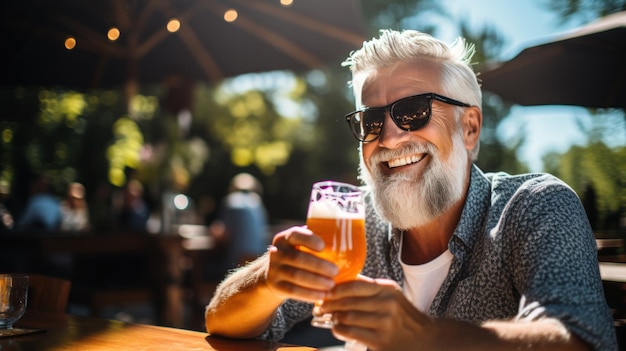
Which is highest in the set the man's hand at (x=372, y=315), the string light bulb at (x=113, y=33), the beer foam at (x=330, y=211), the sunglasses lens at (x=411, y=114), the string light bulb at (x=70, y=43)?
the string light bulb at (x=113, y=33)

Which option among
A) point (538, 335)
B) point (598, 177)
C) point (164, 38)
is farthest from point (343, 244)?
point (164, 38)

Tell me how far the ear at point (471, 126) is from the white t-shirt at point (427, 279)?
447mm

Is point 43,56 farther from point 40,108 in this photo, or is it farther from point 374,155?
point 40,108

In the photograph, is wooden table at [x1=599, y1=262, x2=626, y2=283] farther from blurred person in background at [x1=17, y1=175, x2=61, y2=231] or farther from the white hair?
blurred person in background at [x1=17, y1=175, x2=61, y2=231]

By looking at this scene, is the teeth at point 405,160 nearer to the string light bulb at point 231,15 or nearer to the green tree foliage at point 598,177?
the green tree foliage at point 598,177

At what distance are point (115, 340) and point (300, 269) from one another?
72cm

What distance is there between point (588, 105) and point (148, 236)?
407cm

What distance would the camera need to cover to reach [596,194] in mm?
3471

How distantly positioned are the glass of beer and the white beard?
2.08 feet

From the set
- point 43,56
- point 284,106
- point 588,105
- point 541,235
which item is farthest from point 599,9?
point 284,106

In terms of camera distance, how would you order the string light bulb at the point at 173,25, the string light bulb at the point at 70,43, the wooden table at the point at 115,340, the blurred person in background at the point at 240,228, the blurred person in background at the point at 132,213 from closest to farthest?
1. the wooden table at the point at 115,340
2. the string light bulb at the point at 173,25
3. the string light bulb at the point at 70,43
4. the blurred person in background at the point at 240,228
5. the blurred person in background at the point at 132,213

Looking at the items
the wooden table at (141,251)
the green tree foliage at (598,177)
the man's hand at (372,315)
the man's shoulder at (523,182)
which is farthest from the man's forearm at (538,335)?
the wooden table at (141,251)

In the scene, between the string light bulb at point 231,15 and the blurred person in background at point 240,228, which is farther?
the blurred person in background at point 240,228

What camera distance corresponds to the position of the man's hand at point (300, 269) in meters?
1.33
